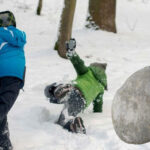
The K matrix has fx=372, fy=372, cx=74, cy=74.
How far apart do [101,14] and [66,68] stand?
9.15 ft

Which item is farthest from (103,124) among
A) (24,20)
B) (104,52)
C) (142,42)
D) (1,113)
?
(24,20)

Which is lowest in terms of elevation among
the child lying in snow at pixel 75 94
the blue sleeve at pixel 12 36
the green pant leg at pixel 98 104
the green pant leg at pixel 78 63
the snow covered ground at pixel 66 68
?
the snow covered ground at pixel 66 68

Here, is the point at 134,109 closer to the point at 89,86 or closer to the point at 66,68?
the point at 89,86

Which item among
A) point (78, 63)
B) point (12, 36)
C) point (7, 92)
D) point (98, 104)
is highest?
point (12, 36)

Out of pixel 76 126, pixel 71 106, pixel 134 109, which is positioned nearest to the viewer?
pixel 134 109

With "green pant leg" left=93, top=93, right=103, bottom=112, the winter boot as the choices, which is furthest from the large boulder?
"green pant leg" left=93, top=93, right=103, bottom=112

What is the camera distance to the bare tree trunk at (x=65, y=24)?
670 centimetres

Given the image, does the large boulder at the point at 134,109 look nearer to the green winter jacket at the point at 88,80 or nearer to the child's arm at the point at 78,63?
the green winter jacket at the point at 88,80

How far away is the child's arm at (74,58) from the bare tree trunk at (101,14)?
4.59m

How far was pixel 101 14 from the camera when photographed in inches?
339

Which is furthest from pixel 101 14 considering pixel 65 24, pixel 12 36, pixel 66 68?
pixel 12 36

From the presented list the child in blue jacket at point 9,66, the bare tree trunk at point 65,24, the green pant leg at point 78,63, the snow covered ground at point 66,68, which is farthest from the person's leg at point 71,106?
the bare tree trunk at point 65,24

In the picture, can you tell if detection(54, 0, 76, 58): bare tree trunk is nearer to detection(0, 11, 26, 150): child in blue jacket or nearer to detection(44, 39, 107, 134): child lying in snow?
detection(44, 39, 107, 134): child lying in snow

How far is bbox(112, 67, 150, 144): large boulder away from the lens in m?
2.22
